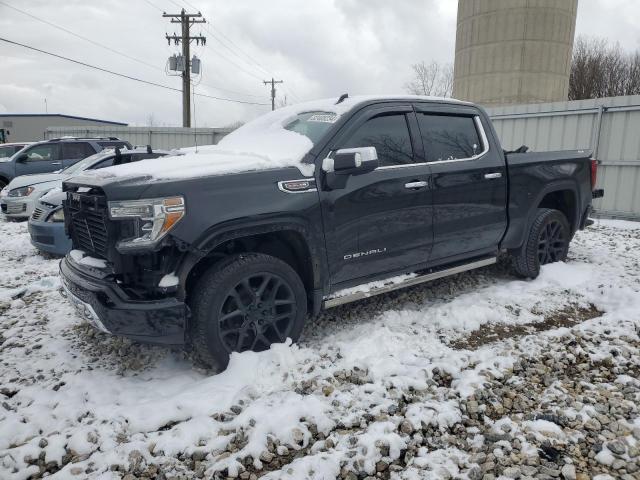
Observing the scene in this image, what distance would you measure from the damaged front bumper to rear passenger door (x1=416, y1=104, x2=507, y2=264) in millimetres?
2309

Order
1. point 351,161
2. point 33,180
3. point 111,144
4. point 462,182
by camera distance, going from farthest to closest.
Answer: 1. point 111,144
2. point 33,180
3. point 462,182
4. point 351,161

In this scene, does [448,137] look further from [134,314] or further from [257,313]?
[134,314]

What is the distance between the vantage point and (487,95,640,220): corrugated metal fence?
30.3 feet

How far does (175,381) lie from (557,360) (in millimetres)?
2703

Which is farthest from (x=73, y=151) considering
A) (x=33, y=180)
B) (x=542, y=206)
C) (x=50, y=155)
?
(x=542, y=206)

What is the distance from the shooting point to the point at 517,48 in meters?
26.0

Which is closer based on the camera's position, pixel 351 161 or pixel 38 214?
pixel 351 161

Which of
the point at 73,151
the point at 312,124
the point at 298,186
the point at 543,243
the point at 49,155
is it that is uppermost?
the point at 312,124

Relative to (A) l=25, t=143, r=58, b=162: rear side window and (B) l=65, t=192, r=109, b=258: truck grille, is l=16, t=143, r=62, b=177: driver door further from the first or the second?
(B) l=65, t=192, r=109, b=258: truck grille

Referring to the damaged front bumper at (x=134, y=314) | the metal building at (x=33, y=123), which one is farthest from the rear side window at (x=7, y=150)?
the metal building at (x=33, y=123)

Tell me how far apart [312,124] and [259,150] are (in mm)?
482

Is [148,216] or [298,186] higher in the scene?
[298,186]

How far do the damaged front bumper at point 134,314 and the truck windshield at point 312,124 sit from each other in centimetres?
160

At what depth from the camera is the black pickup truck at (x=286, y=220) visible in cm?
283
